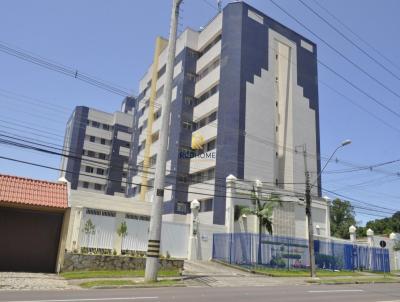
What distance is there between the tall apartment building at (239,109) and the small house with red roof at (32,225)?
17.7m

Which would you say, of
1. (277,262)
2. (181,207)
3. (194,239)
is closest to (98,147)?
(181,207)

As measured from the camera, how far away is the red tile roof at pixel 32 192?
2045 centimetres

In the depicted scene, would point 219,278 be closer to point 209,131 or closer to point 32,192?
point 32,192

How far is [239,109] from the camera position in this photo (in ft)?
143

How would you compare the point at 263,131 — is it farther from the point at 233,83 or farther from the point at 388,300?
the point at 388,300

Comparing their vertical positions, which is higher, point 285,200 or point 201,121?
point 201,121

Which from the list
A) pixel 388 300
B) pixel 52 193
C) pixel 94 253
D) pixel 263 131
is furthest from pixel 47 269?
pixel 263 131

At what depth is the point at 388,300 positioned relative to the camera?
1430 centimetres

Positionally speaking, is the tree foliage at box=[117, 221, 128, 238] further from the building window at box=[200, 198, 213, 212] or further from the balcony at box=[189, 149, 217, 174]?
the balcony at box=[189, 149, 217, 174]

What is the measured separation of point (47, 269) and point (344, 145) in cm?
1916

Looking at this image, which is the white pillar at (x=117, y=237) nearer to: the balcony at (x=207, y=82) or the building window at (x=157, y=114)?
the balcony at (x=207, y=82)

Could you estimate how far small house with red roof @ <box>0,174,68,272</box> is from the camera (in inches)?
831

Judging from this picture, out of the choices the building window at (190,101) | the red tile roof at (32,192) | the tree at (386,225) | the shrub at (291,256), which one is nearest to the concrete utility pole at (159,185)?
the red tile roof at (32,192)

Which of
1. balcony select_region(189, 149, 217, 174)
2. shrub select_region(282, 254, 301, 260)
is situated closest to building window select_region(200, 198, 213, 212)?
balcony select_region(189, 149, 217, 174)
